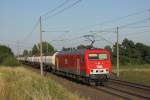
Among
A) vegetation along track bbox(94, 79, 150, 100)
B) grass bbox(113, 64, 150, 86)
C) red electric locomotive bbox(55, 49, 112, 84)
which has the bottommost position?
vegetation along track bbox(94, 79, 150, 100)

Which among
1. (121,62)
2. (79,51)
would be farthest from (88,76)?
(121,62)

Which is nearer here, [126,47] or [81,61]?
[81,61]

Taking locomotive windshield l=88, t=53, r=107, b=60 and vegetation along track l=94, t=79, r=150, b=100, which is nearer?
vegetation along track l=94, t=79, r=150, b=100

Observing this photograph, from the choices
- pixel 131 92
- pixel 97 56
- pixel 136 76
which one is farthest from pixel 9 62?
pixel 131 92

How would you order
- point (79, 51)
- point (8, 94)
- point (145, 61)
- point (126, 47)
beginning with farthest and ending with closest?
point (126, 47), point (145, 61), point (79, 51), point (8, 94)

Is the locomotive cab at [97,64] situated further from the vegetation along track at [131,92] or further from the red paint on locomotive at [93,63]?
the vegetation along track at [131,92]

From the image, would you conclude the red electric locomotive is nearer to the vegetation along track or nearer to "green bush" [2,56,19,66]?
the vegetation along track

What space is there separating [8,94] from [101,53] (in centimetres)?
1649

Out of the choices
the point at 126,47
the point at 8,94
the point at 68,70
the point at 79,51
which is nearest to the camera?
the point at 8,94

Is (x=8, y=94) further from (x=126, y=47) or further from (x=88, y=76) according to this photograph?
(x=126, y=47)

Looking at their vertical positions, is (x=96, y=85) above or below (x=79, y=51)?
below

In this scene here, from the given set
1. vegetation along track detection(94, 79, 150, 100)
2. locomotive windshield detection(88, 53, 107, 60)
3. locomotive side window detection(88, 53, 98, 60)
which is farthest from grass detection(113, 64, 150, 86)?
vegetation along track detection(94, 79, 150, 100)

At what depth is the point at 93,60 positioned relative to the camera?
31.8 m

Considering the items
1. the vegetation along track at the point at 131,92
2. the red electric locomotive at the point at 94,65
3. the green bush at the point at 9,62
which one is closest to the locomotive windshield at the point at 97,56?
the red electric locomotive at the point at 94,65
